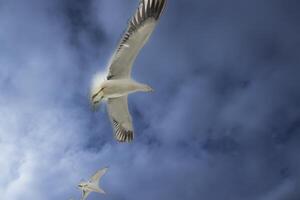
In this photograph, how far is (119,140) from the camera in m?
32.0

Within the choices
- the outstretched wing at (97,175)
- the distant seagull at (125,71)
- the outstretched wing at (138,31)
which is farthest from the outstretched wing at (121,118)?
the outstretched wing at (97,175)

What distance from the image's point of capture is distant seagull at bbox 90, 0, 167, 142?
22266mm

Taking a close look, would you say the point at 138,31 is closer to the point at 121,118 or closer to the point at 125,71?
the point at 125,71

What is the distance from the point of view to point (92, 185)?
39594mm

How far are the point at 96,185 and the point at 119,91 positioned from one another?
1514cm

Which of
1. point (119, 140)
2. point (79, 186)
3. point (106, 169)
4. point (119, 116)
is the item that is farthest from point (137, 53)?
point (79, 186)

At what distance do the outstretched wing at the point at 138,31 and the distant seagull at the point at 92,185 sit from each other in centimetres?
1508

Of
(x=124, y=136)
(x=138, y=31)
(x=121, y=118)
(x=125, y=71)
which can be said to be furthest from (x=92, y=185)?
(x=138, y=31)

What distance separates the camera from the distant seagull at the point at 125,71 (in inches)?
877

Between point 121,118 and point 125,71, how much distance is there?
19.4ft

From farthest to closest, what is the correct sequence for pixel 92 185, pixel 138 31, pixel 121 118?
pixel 92 185, pixel 121 118, pixel 138 31

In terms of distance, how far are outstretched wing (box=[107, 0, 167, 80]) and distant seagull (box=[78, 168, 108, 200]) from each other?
15.1 meters

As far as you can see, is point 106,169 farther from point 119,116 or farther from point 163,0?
point 163,0

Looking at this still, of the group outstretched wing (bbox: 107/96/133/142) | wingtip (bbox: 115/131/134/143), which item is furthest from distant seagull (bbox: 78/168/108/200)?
outstretched wing (bbox: 107/96/133/142)
